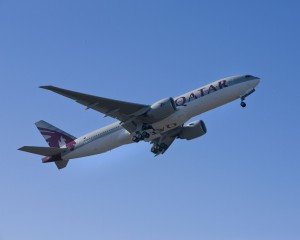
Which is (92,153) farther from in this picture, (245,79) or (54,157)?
(245,79)

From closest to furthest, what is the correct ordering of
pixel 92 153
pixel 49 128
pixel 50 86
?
pixel 50 86, pixel 92 153, pixel 49 128

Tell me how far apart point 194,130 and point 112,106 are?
11.0 metres

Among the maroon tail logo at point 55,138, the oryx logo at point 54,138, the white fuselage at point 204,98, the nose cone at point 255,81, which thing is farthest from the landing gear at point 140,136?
the nose cone at point 255,81

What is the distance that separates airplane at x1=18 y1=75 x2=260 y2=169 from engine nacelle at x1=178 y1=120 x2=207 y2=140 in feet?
11.6

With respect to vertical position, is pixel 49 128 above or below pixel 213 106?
above

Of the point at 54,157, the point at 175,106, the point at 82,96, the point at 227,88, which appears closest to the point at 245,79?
the point at 227,88

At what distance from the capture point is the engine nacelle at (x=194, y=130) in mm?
56531

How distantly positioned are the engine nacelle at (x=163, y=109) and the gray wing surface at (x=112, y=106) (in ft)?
2.94

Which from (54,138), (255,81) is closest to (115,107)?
(54,138)

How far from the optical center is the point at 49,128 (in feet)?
200

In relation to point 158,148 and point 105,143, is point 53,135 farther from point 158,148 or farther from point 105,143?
point 158,148

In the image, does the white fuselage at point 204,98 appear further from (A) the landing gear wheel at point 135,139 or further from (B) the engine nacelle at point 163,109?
(A) the landing gear wheel at point 135,139

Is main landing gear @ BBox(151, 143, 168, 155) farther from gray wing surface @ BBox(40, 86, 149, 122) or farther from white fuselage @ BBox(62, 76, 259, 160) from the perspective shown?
gray wing surface @ BBox(40, 86, 149, 122)

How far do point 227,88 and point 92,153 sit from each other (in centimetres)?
1471
